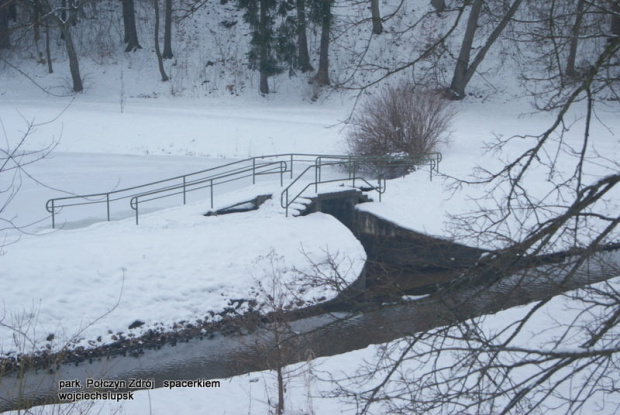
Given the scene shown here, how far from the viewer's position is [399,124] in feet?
78.4

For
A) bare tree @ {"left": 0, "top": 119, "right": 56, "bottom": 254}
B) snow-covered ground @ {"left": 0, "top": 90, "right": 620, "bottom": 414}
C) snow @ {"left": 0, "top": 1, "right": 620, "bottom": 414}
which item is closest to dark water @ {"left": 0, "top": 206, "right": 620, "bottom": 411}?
snow @ {"left": 0, "top": 1, "right": 620, "bottom": 414}

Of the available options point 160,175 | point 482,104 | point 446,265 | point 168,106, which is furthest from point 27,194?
point 482,104

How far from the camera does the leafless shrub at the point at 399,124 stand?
77.4 feet

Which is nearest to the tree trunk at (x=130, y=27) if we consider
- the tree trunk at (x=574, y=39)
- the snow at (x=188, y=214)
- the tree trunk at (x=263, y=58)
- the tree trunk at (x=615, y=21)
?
the snow at (x=188, y=214)

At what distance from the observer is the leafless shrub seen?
2358cm

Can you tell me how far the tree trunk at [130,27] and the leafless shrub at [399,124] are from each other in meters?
20.6

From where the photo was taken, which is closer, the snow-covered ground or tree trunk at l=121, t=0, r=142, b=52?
the snow-covered ground

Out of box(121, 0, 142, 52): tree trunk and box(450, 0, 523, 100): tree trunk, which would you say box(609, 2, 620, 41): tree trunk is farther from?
box(121, 0, 142, 52): tree trunk

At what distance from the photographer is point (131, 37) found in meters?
40.1

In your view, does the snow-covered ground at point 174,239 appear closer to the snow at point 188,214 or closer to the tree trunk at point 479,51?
the snow at point 188,214

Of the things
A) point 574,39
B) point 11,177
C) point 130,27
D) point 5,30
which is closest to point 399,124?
point 11,177

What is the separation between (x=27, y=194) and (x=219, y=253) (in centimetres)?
745

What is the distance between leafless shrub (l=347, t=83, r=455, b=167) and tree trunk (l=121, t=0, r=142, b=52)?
67.5 feet

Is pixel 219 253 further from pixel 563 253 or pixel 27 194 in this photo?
pixel 563 253
